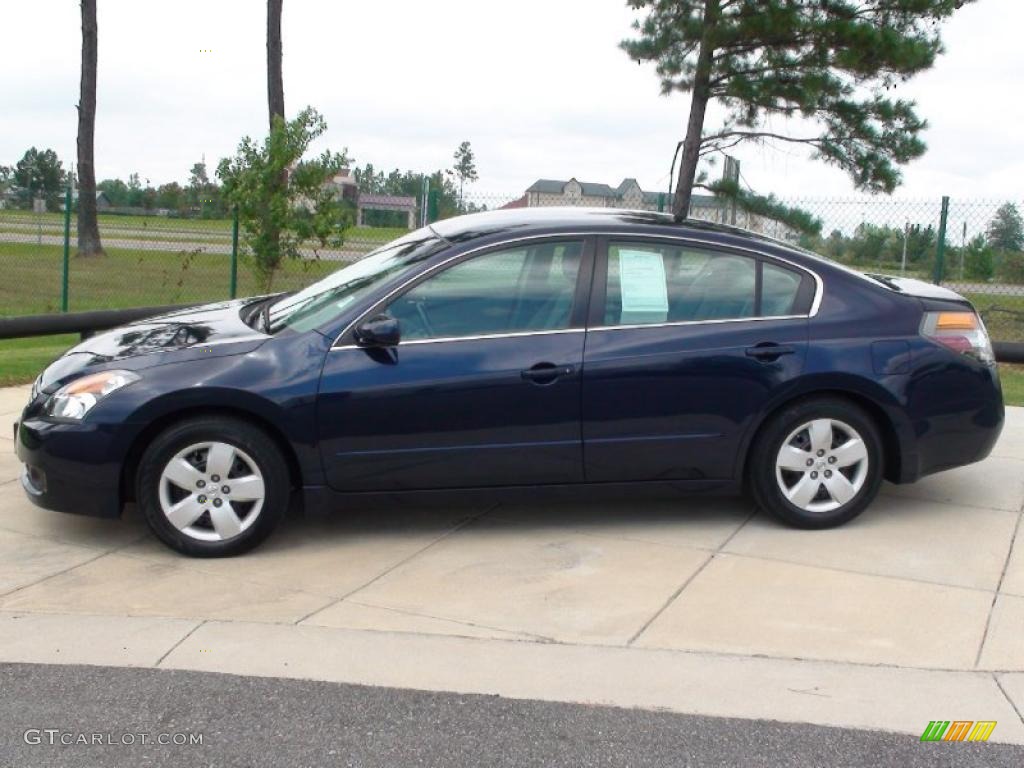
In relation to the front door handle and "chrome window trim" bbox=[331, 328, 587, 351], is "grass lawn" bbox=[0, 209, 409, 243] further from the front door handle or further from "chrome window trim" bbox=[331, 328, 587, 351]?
the front door handle

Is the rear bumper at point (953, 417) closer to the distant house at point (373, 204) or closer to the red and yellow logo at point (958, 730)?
the red and yellow logo at point (958, 730)

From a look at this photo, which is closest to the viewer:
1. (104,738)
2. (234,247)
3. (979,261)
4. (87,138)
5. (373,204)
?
(104,738)

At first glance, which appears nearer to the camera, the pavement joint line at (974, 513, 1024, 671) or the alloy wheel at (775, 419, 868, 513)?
the pavement joint line at (974, 513, 1024, 671)

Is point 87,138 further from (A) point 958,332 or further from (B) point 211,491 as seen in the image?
(A) point 958,332

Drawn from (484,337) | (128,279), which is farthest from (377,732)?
(128,279)

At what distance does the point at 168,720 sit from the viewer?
3973 millimetres

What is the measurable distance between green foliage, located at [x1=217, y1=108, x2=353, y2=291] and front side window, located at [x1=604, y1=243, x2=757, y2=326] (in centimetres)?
815

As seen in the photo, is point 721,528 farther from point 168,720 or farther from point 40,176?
point 40,176

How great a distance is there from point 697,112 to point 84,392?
13021 millimetres

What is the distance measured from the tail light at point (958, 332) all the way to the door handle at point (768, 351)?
0.76 m

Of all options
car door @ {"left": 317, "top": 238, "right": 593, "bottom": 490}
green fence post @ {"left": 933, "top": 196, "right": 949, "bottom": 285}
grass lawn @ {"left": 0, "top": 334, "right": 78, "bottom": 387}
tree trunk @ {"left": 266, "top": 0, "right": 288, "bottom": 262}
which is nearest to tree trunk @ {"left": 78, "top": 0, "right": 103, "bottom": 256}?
→ tree trunk @ {"left": 266, "top": 0, "right": 288, "bottom": 262}

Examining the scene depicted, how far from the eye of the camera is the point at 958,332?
20.2ft

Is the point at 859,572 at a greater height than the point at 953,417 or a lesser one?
lesser

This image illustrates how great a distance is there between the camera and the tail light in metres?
6.09
